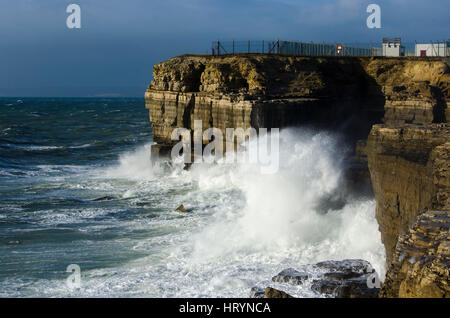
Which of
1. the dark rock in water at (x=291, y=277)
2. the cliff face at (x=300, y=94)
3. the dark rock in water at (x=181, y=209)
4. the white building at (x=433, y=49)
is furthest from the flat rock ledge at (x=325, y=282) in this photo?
the white building at (x=433, y=49)

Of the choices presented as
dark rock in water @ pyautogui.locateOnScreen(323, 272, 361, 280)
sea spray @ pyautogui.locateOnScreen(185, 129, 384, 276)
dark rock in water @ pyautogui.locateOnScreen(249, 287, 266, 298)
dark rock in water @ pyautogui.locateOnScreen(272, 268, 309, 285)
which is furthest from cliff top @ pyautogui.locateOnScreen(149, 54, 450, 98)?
dark rock in water @ pyautogui.locateOnScreen(249, 287, 266, 298)

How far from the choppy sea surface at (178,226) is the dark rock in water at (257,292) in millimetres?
421

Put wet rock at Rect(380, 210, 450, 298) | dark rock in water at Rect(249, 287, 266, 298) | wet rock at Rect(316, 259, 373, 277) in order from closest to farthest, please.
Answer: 1. wet rock at Rect(380, 210, 450, 298)
2. dark rock in water at Rect(249, 287, 266, 298)
3. wet rock at Rect(316, 259, 373, 277)

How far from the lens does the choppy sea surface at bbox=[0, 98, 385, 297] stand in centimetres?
1344

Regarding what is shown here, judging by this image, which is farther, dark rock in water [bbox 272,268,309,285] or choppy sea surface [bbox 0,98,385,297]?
choppy sea surface [bbox 0,98,385,297]

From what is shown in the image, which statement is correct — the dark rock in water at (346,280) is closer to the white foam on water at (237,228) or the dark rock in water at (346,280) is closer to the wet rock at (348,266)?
the wet rock at (348,266)

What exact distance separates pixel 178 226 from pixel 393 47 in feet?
78.2

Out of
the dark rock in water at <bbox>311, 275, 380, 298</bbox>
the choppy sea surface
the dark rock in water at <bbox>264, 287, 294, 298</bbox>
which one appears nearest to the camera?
the dark rock in water at <bbox>264, 287, 294, 298</bbox>

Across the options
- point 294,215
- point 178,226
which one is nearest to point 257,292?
point 178,226

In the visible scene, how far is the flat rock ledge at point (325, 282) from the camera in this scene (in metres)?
11.4

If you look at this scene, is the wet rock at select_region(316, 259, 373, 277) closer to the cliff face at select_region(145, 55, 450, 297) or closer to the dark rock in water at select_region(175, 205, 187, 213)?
the dark rock in water at select_region(175, 205, 187, 213)

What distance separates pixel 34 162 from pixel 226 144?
14.7m

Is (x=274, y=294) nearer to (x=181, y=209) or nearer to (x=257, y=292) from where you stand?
(x=257, y=292)

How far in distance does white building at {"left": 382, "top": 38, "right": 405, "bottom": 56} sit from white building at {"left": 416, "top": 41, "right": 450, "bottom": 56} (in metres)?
1.11
